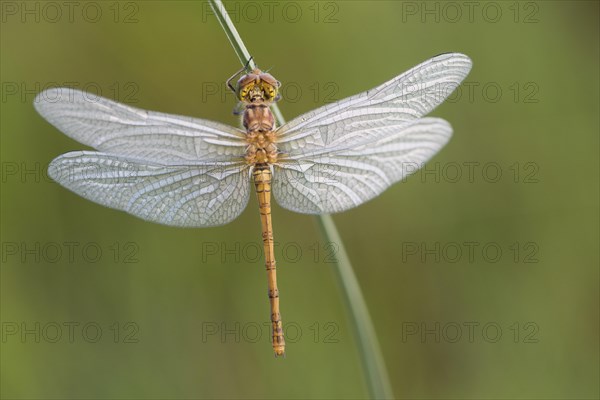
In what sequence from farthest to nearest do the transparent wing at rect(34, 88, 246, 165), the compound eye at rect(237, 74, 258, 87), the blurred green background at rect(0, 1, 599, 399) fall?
the blurred green background at rect(0, 1, 599, 399) < the compound eye at rect(237, 74, 258, 87) < the transparent wing at rect(34, 88, 246, 165)

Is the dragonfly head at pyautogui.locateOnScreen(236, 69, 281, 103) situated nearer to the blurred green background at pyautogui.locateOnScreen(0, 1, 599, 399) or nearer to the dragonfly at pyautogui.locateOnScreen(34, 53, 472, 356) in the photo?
the dragonfly at pyautogui.locateOnScreen(34, 53, 472, 356)

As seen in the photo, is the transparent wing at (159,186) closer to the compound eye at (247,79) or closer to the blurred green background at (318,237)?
the compound eye at (247,79)

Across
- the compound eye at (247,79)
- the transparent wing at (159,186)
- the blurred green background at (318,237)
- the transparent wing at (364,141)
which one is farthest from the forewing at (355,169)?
the blurred green background at (318,237)

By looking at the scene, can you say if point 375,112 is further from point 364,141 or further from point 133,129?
point 133,129

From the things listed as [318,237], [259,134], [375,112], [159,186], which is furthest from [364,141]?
[318,237]

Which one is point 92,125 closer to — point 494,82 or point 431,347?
point 431,347

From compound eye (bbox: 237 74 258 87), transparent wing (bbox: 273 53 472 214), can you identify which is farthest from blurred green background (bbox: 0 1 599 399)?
compound eye (bbox: 237 74 258 87)

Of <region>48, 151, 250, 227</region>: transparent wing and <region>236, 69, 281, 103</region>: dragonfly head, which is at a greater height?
<region>236, 69, 281, 103</region>: dragonfly head
